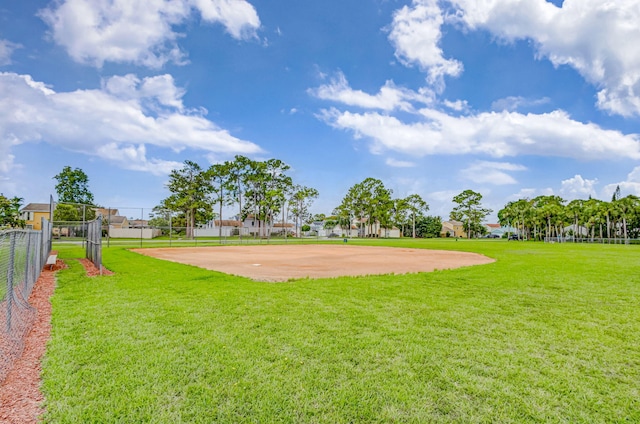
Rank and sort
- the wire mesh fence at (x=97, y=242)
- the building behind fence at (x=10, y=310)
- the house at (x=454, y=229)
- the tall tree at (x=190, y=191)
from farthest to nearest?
1. the house at (x=454, y=229)
2. the tall tree at (x=190, y=191)
3. the wire mesh fence at (x=97, y=242)
4. the building behind fence at (x=10, y=310)

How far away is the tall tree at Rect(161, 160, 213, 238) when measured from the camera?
151ft

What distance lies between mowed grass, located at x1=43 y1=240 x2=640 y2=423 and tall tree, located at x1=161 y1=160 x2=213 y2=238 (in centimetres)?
4234

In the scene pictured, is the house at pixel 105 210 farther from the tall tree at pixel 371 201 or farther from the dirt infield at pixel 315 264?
the tall tree at pixel 371 201

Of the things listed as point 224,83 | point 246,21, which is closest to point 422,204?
point 224,83

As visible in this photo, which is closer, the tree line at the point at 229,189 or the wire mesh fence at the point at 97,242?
the wire mesh fence at the point at 97,242

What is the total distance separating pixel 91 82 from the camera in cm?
1664

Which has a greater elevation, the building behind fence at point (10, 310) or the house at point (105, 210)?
the house at point (105, 210)

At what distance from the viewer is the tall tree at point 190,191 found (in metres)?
46.1

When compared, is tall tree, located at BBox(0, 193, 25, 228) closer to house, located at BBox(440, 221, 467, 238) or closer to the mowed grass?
the mowed grass

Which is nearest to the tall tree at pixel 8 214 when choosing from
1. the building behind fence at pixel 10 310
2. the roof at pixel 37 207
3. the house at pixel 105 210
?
the house at pixel 105 210

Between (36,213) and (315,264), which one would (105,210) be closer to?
(36,213)

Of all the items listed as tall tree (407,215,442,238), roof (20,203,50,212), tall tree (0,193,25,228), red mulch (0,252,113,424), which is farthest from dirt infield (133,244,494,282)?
tall tree (407,215,442,238)

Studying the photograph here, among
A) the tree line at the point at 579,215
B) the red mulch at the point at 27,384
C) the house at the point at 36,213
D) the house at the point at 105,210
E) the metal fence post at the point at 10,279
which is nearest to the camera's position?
the red mulch at the point at 27,384

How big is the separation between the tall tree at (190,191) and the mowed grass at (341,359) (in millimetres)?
42338
